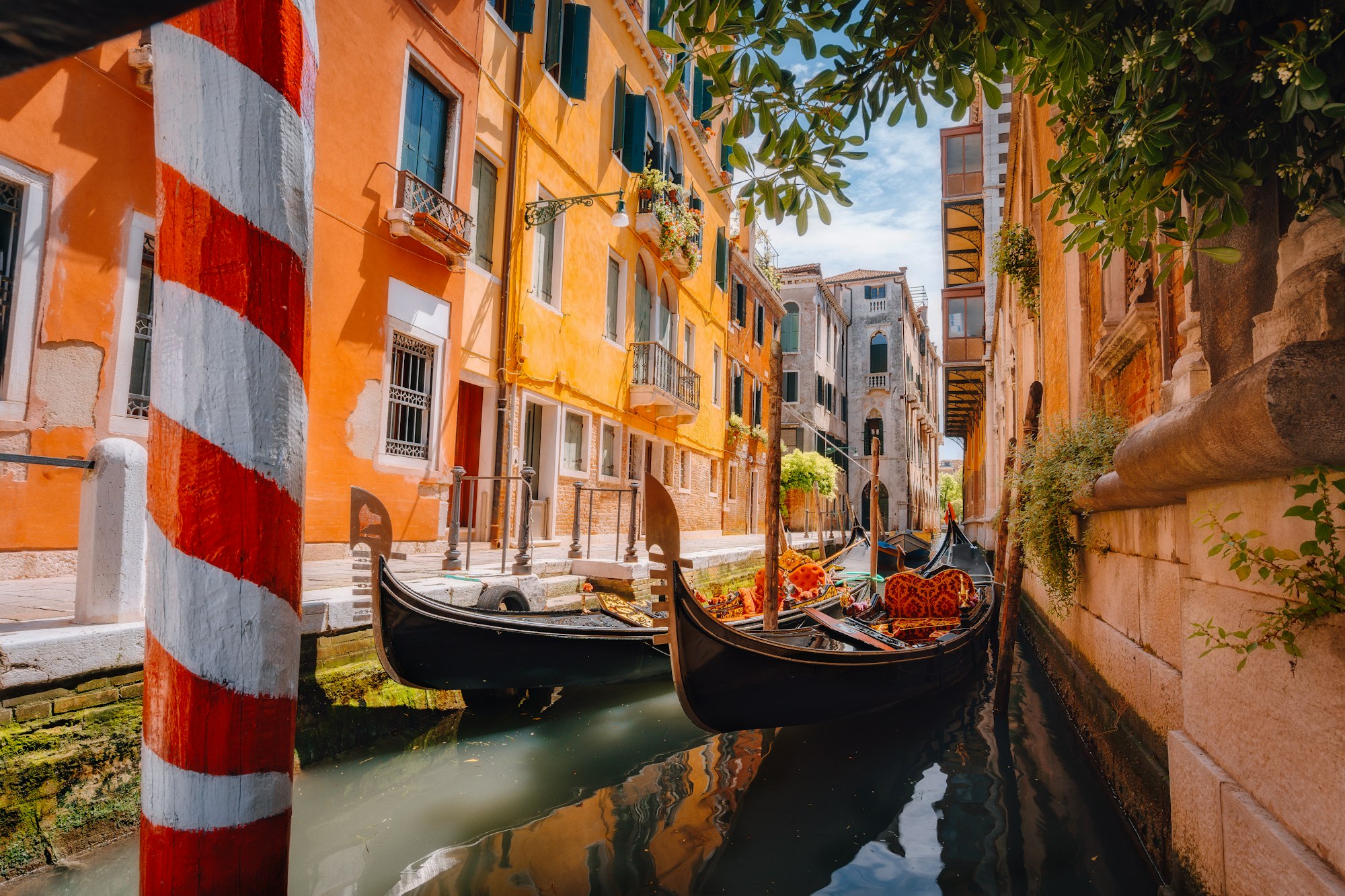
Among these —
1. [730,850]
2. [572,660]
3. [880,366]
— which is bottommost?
[730,850]

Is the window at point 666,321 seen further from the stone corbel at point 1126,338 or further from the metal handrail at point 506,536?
the stone corbel at point 1126,338

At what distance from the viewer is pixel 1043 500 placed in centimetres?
475

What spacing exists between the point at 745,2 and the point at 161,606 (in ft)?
5.44

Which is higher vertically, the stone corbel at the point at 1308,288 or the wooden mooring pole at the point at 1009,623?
the stone corbel at the point at 1308,288

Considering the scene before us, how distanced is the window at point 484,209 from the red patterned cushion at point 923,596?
5.70 m

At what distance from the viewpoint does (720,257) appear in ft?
52.2

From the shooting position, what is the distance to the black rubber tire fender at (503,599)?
5.33 metres

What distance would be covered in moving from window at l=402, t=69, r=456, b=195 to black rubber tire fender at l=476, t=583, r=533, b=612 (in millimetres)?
4353

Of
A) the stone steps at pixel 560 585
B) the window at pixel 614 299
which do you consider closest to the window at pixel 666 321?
the window at pixel 614 299

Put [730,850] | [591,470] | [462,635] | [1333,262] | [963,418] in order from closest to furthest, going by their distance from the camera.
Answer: [1333,262] < [730,850] < [462,635] < [591,470] < [963,418]

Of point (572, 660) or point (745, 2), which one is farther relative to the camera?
point (572, 660)

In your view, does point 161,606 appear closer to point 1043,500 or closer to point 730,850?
point 730,850

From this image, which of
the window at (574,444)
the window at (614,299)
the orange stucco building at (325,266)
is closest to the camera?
the orange stucco building at (325,266)

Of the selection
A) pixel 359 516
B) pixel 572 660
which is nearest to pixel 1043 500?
pixel 572 660
